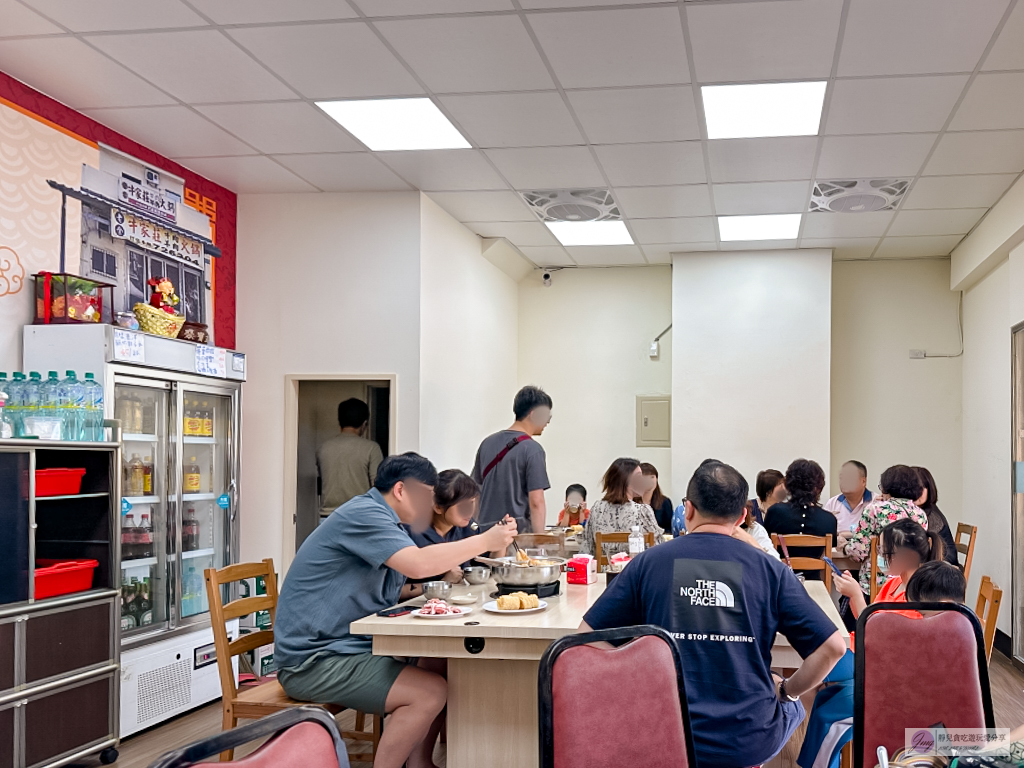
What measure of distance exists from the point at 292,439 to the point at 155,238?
1.62 m

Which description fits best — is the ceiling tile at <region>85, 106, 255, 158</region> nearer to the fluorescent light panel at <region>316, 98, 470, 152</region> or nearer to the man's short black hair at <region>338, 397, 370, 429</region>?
the fluorescent light panel at <region>316, 98, 470, 152</region>

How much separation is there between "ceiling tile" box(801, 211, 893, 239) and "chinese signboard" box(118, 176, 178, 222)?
4430mm

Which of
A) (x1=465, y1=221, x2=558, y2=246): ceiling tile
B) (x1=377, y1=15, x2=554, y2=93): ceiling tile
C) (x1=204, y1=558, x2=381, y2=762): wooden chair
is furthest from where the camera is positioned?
(x1=465, y1=221, x2=558, y2=246): ceiling tile

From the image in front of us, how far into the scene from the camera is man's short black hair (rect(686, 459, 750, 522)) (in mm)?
2633

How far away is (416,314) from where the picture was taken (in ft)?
21.1

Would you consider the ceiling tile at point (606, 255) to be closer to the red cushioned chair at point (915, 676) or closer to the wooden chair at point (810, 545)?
the wooden chair at point (810, 545)

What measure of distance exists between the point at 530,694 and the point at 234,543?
3029mm

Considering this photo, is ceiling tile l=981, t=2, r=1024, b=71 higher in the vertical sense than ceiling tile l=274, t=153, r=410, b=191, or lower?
lower

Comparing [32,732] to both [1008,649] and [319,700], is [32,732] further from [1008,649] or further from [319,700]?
[1008,649]

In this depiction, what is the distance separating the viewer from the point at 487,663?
3.41 meters

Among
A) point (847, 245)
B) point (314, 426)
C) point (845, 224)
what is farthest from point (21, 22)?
point (847, 245)

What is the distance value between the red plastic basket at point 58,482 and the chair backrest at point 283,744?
2897 millimetres

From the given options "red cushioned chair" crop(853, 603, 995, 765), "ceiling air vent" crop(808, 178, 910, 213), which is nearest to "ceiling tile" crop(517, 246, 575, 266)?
"ceiling air vent" crop(808, 178, 910, 213)

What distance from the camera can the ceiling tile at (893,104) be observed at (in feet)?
14.6
